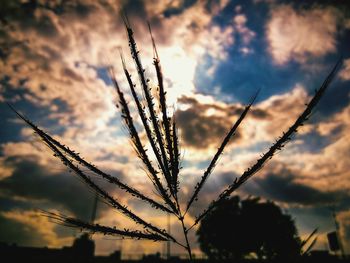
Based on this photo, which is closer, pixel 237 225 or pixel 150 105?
pixel 150 105

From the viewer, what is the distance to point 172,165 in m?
2.93

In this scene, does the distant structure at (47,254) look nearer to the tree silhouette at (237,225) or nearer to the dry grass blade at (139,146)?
the tree silhouette at (237,225)

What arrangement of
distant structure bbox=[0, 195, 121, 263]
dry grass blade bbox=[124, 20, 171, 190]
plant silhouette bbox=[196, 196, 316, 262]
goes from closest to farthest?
dry grass blade bbox=[124, 20, 171, 190], distant structure bbox=[0, 195, 121, 263], plant silhouette bbox=[196, 196, 316, 262]

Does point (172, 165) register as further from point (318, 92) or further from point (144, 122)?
point (318, 92)

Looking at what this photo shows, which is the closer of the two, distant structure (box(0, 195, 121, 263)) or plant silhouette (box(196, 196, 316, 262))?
distant structure (box(0, 195, 121, 263))

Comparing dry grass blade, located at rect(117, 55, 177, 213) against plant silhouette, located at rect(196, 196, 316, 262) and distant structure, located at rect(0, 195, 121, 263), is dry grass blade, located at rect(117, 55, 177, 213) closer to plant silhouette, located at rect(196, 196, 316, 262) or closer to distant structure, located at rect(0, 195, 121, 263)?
distant structure, located at rect(0, 195, 121, 263)

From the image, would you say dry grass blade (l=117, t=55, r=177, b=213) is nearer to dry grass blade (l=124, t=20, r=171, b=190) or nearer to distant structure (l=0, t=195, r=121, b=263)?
dry grass blade (l=124, t=20, r=171, b=190)

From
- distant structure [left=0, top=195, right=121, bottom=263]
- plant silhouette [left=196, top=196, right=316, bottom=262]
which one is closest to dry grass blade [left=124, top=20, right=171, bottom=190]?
distant structure [left=0, top=195, right=121, bottom=263]

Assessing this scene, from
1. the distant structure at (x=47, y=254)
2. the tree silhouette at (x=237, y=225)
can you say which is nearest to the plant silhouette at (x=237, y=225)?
the tree silhouette at (x=237, y=225)

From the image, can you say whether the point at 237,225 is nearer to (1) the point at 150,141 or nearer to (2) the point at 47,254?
(2) the point at 47,254

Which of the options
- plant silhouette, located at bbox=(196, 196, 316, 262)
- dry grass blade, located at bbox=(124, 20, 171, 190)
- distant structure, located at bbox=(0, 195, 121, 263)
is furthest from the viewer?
plant silhouette, located at bbox=(196, 196, 316, 262)

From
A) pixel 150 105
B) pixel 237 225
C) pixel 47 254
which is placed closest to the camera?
pixel 150 105

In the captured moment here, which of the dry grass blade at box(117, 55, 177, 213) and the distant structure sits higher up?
the dry grass blade at box(117, 55, 177, 213)

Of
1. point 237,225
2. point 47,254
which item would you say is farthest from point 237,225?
point 47,254
